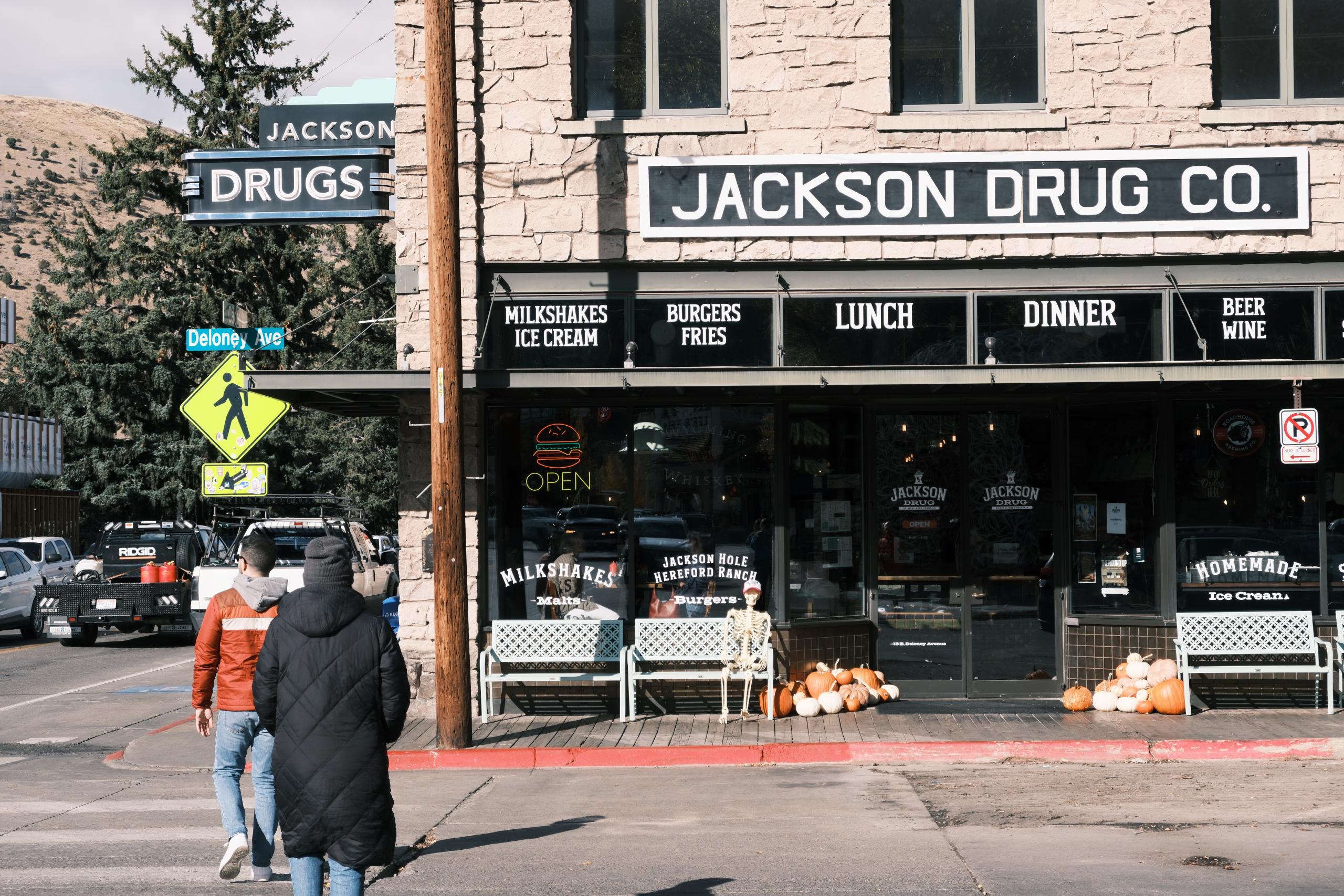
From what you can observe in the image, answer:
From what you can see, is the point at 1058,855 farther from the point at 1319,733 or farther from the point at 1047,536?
the point at 1047,536

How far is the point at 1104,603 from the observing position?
13.3m

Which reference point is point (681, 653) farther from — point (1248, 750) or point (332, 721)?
point (332, 721)

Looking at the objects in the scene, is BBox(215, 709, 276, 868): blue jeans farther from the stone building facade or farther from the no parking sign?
the no parking sign

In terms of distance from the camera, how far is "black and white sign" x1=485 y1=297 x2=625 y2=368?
1291 centimetres

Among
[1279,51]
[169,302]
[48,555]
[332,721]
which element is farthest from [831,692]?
[169,302]

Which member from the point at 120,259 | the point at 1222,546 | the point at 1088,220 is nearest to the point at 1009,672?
the point at 1222,546

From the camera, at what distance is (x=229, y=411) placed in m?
15.5

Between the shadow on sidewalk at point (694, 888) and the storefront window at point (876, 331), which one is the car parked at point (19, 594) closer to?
the storefront window at point (876, 331)

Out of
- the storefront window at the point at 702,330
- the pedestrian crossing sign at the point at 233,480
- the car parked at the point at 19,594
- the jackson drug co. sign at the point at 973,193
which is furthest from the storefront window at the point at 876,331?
the car parked at the point at 19,594

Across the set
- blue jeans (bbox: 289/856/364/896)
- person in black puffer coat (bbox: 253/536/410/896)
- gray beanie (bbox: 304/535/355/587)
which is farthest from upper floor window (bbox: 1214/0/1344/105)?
blue jeans (bbox: 289/856/364/896)

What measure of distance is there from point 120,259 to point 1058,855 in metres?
40.1

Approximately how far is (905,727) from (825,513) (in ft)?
7.60

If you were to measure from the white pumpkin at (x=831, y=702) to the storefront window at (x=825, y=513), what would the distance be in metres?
0.88

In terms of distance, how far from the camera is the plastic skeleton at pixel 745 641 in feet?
40.8
